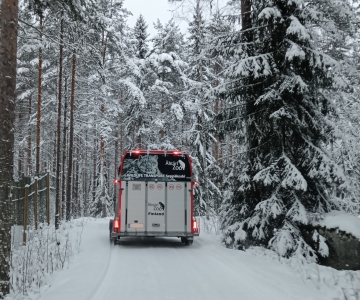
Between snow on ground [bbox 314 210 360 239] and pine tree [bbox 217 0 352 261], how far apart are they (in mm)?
302

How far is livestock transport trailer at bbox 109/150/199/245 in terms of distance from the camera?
11867 mm

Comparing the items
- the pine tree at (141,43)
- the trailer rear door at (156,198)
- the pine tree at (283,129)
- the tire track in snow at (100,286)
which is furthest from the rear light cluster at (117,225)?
the pine tree at (141,43)

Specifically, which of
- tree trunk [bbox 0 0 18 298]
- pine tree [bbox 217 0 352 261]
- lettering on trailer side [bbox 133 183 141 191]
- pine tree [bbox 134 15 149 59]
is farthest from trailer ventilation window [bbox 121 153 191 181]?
pine tree [bbox 134 15 149 59]

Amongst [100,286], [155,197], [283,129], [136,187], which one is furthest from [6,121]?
[283,129]

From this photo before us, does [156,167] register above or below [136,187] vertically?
above

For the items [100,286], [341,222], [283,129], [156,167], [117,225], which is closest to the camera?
[100,286]

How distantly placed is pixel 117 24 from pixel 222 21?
15.0m

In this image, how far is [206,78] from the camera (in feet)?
81.4

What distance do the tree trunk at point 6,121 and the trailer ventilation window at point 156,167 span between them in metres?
6.11

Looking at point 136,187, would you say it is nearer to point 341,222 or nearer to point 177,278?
point 177,278

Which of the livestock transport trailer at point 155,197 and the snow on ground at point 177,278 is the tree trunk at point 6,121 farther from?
the livestock transport trailer at point 155,197

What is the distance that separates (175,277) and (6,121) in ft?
15.1

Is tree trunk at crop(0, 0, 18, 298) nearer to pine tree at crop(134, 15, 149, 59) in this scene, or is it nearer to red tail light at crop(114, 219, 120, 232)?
red tail light at crop(114, 219, 120, 232)

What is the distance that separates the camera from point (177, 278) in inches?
293
